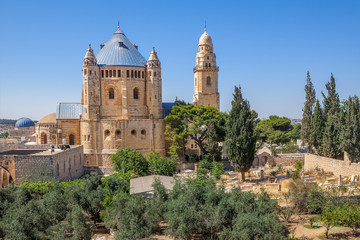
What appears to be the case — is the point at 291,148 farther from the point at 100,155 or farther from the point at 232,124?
the point at 100,155

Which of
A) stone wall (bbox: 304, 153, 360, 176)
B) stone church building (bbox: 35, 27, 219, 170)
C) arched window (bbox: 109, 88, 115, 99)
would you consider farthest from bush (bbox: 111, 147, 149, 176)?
stone wall (bbox: 304, 153, 360, 176)

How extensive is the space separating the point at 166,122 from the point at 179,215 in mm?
25235

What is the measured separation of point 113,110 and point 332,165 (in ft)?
82.9

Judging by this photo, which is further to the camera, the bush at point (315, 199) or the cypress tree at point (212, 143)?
the cypress tree at point (212, 143)

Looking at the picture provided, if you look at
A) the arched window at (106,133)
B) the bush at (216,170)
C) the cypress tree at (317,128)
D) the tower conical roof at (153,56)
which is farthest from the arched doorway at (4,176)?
the cypress tree at (317,128)

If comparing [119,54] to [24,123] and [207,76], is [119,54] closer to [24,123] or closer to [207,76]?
[207,76]

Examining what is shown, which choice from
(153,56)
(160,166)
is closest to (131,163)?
(160,166)

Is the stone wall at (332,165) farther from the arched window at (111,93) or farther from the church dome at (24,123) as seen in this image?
the church dome at (24,123)

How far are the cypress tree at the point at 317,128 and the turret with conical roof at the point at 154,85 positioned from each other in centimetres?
1823

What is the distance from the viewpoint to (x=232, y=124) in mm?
30953

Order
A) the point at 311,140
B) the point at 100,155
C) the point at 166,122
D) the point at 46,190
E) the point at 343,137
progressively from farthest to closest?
the point at 166,122 → the point at 100,155 → the point at 311,140 → the point at 343,137 → the point at 46,190

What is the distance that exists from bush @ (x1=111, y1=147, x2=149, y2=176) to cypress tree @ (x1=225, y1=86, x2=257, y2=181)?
29.4 feet

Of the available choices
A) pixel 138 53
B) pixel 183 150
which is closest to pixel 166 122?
pixel 183 150

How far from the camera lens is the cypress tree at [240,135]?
29812 mm
